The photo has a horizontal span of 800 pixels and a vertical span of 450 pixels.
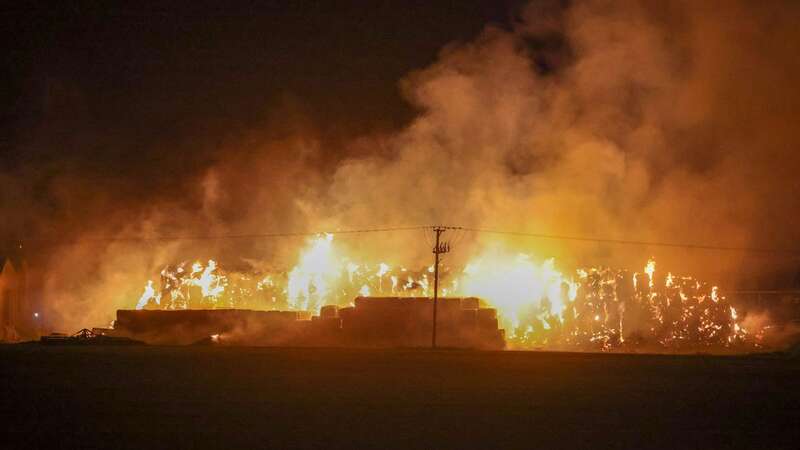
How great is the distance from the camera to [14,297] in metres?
71.4

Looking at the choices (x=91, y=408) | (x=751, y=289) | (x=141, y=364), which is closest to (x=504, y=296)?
(x=751, y=289)

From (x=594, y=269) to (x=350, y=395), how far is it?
155ft

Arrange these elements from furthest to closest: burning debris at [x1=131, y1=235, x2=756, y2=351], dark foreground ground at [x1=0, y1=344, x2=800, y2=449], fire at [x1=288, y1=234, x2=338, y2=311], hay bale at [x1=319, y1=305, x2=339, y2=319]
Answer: fire at [x1=288, y1=234, x2=338, y2=311] < burning debris at [x1=131, y1=235, x2=756, y2=351] < hay bale at [x1=319, y1=305, x2=339, y2=319] < dark foreground ground at [x1=0, y1=344, x2=800, y2=449]

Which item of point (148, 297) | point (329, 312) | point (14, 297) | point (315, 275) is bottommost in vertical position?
point (329, 312)

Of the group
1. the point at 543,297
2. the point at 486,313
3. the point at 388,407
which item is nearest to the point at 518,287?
the point at 543,297

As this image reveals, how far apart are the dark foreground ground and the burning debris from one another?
104ft

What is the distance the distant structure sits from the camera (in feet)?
228

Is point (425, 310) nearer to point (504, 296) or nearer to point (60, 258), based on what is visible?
point (504, 296)

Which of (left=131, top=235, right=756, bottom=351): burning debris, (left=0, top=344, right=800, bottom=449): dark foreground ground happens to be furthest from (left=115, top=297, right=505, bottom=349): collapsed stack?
(left=0, top=344, right=800, bottom=449): dark foreground ground

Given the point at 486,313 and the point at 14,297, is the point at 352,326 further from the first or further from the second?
the point at 14,297

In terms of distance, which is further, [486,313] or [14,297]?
[14,297]

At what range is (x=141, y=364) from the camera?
107 ft

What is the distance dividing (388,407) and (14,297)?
61.0m

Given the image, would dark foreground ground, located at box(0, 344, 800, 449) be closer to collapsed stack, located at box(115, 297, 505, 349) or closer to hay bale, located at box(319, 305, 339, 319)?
collapsed stack, located at box(115, 297, 505, 349)
